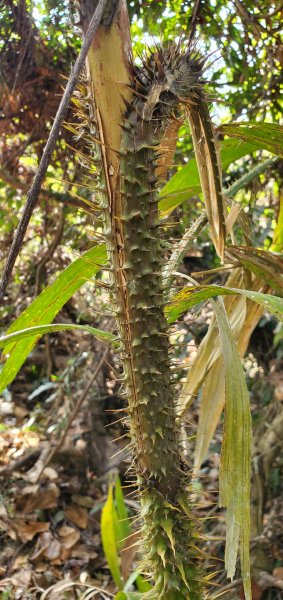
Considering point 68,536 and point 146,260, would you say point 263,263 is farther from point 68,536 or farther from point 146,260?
point 68,536

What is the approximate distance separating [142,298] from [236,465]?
0.63ft

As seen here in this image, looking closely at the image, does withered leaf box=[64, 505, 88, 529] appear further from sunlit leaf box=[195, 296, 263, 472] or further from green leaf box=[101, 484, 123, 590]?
sunlit leaf box=[195, 296, 263, 472]

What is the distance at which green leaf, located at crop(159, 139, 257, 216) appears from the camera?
2.66 feet

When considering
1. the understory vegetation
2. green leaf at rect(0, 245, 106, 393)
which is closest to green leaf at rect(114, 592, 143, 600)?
the understory vegetation

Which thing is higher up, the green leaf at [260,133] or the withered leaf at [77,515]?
the green leaf at [260,133]

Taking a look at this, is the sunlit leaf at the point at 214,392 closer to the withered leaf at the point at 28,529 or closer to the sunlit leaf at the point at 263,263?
the sunlit leaf at the point at 263,263

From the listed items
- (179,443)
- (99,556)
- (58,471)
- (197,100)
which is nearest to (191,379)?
(179,443)

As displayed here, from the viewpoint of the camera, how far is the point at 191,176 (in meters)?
0.87

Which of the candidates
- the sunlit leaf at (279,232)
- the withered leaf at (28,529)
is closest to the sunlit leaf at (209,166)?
the sunlit leaf at (279,232)

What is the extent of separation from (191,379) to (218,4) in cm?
95

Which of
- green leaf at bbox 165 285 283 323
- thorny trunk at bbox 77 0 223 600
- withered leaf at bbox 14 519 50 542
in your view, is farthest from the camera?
withered leaf at bbox 14 519 50 542

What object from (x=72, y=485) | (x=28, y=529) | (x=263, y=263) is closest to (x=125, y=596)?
(x=263, y=263)

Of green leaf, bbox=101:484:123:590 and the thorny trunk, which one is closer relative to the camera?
the thorny trunk

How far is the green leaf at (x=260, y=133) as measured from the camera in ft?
2.14
